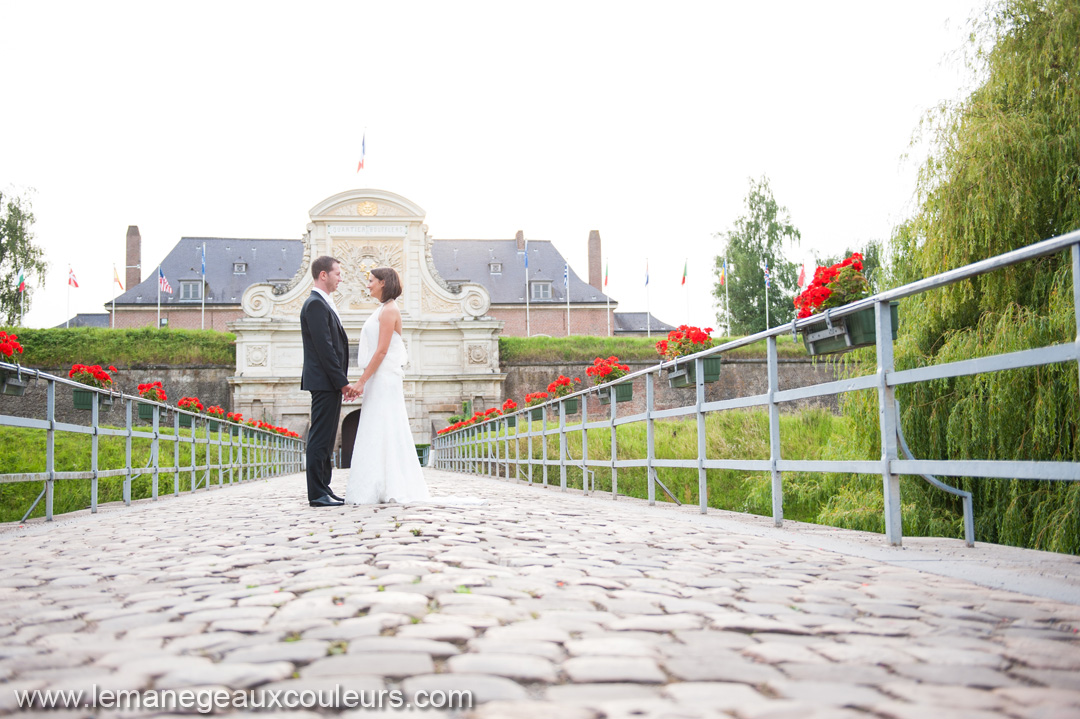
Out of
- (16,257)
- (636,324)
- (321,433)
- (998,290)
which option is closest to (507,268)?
(636,324)

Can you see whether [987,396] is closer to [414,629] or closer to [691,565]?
[691,565]

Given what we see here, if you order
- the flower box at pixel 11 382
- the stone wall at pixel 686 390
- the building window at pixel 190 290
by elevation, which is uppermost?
the building window at pixel 190 290

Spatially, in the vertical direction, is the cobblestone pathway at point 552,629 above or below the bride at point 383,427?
below

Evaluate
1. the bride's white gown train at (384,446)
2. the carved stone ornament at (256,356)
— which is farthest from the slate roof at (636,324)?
the bride's white gown train at (384,446)

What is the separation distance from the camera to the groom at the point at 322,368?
6883 millimetres

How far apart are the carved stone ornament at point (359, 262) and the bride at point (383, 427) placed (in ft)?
94.4

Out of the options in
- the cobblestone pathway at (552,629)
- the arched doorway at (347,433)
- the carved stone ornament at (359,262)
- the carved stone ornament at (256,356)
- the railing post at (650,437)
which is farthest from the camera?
the arched doorway at (347,433)

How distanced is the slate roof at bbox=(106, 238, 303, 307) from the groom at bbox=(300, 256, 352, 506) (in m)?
38.0

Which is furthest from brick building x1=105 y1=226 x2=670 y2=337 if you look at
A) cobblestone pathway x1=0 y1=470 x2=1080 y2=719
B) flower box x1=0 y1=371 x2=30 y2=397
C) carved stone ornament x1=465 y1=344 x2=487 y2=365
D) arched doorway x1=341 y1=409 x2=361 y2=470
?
cobblestone pathway x1=0 y1=470 x2=1080 y2=719

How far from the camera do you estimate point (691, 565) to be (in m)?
3.62

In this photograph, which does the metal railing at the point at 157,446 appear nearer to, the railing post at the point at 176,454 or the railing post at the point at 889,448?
the railing post at the point at 176,454

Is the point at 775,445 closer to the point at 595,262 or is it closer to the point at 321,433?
the point at 321,433

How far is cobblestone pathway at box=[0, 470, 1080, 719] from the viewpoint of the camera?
1777 millimetres

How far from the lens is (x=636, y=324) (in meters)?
48.8
